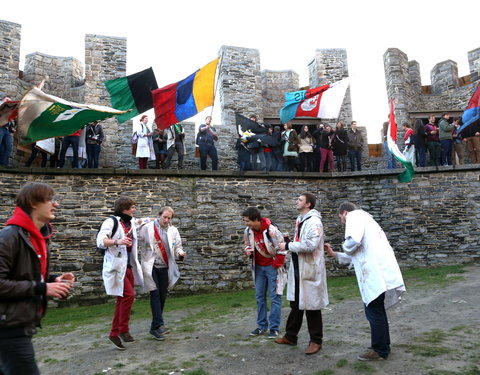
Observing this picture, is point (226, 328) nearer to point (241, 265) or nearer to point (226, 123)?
point (241, 265)

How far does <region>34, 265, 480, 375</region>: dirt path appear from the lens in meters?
4.06

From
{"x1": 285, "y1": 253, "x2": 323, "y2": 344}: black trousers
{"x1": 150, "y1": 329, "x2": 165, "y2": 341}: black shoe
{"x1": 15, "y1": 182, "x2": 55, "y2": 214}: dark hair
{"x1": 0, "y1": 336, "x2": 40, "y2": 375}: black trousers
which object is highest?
{"x1": 15, "y1": 182, "x2": 55, "y2": 214}: dark hair

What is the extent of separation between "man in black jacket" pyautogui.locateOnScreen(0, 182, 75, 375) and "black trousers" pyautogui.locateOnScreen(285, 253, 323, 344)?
263 centimetres

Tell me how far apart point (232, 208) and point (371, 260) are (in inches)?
275

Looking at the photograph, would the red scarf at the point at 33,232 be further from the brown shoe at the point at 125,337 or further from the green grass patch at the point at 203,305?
the green grass patch at the point at 203,305

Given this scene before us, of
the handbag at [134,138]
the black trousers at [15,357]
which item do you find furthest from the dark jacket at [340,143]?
the black trousers at [15,357]

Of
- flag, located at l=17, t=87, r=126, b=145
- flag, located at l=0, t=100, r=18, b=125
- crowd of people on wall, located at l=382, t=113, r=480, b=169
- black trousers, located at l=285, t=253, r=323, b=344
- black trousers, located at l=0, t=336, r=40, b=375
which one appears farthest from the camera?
crowd of people on wall, located at l=382, t=113, r=480, b=169

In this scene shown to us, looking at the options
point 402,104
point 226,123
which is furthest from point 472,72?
point 226,123

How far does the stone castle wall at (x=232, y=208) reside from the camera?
9734mm

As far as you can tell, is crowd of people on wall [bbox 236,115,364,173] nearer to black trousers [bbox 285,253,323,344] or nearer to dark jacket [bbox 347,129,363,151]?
dark jacket [bbox 347,129,363,151]

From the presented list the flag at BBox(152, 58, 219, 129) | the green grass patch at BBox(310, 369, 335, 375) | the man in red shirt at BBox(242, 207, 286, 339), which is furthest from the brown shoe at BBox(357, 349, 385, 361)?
the flag at BBox(152, 58, 219, 129)

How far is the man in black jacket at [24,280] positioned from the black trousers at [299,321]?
263 cm

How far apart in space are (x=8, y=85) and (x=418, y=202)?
1176 cm

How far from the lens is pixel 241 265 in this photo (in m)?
10.5
